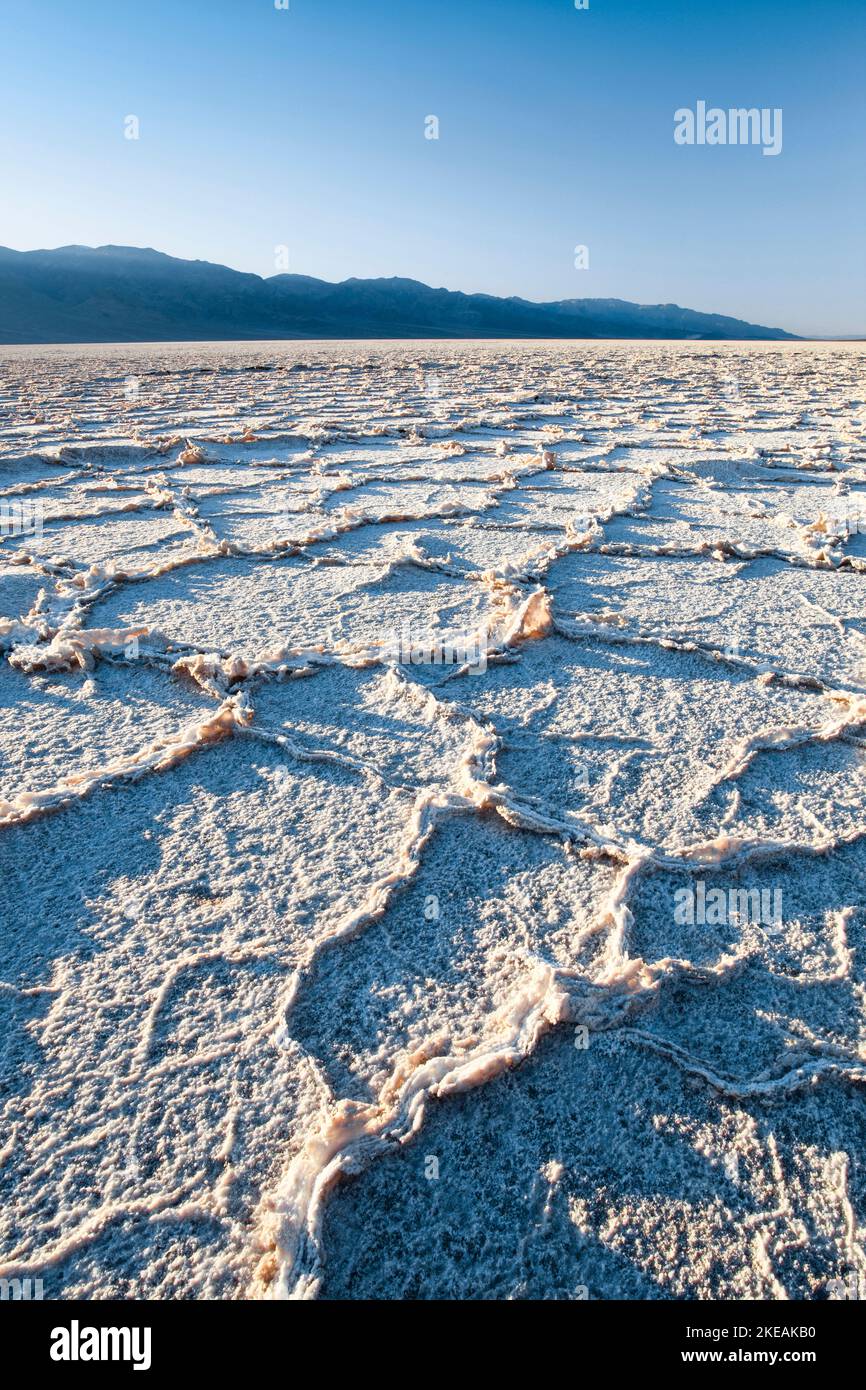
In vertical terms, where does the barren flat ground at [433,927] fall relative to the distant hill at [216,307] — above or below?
below

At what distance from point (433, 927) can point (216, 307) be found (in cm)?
6396

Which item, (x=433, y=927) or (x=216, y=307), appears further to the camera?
(x=216, y=307)

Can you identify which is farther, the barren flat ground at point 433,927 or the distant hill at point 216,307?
the distant hill at point 216,307

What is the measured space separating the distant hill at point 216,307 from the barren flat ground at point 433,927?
39654 millimetres

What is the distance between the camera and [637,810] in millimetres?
1462

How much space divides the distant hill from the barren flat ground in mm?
39654

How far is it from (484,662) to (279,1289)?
1.48m

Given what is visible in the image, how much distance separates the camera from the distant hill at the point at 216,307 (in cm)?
4406

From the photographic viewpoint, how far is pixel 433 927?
3.97 feet

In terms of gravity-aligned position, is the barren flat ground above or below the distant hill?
below

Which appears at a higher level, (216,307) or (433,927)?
(216,307)

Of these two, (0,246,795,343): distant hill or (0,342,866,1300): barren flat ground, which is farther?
(0,246,795,343): distant hill

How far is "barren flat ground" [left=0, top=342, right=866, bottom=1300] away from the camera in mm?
831

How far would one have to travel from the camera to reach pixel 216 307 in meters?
55.9
